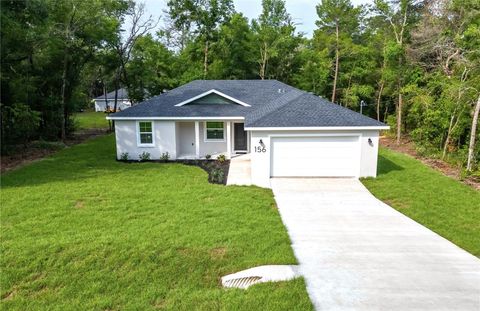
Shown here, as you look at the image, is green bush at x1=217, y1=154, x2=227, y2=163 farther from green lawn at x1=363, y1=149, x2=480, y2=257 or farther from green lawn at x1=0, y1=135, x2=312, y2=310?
green lawn at x1=363, y1=149, x2=480, y2=257

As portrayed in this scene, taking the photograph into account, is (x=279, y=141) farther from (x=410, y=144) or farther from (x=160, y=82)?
(x=160, y=82)

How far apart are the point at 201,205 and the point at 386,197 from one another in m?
6.04

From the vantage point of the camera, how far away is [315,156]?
43.2 ft

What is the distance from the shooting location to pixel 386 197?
432 inches

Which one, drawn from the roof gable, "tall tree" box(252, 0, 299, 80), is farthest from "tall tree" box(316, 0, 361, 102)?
the roof gable

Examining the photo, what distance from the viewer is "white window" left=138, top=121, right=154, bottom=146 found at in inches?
661

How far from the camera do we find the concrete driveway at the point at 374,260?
5.17m

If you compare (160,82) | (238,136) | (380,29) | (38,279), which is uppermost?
(380,29)

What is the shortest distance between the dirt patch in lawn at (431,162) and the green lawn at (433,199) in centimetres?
46

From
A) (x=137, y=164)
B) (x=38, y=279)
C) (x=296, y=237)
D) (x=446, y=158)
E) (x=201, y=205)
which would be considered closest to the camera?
(x=38, y=279)

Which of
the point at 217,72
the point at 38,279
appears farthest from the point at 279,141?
the point at 217,72

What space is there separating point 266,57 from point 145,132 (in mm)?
18840

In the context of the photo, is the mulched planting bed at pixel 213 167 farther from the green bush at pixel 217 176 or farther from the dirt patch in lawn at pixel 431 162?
the dirt patch in lawn at pixel 431 162

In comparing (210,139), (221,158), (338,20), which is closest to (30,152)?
(210,139)
